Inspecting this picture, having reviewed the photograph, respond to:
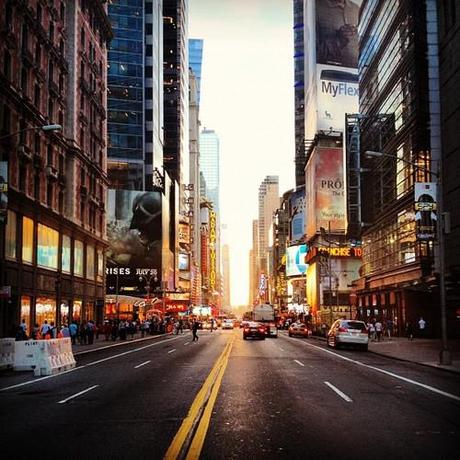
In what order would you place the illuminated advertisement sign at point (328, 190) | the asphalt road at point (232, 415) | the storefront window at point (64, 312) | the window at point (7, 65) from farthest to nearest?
1. the illuminated advertisement sign at point (328, 190)
2. the storefront window at point (64, 312)
3. the window at point (7, 65)
4. the asphalt road at point (232, 415)

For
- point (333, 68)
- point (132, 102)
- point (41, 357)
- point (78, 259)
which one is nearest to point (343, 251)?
point (333, 68)

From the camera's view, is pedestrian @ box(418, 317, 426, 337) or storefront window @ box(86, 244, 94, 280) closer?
A: pedestrian @ box(418, 317, 426, 337)

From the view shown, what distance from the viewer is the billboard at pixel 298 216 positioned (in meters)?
159

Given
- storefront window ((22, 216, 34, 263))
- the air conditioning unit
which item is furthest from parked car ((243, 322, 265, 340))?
the air conditioning unit

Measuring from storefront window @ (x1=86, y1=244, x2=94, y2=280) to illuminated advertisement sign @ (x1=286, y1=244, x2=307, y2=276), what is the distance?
89.3 metres

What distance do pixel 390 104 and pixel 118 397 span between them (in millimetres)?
51321

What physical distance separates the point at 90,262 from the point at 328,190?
5875 centimetres

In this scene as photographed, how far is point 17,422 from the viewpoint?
38.9ft

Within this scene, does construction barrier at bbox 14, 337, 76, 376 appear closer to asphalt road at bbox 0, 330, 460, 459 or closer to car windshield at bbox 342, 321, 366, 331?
asphalt road at bbox 0, 330, 460, 459

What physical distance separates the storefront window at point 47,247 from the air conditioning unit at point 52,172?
14.0ft

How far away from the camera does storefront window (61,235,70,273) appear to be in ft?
180

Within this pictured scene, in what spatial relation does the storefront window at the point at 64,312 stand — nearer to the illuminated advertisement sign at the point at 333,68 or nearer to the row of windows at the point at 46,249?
the row of windows at the point at 46,249

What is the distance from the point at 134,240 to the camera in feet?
382

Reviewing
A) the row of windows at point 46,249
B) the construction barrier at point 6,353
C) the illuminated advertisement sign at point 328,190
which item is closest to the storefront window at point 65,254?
the row of windows at point 46,249
